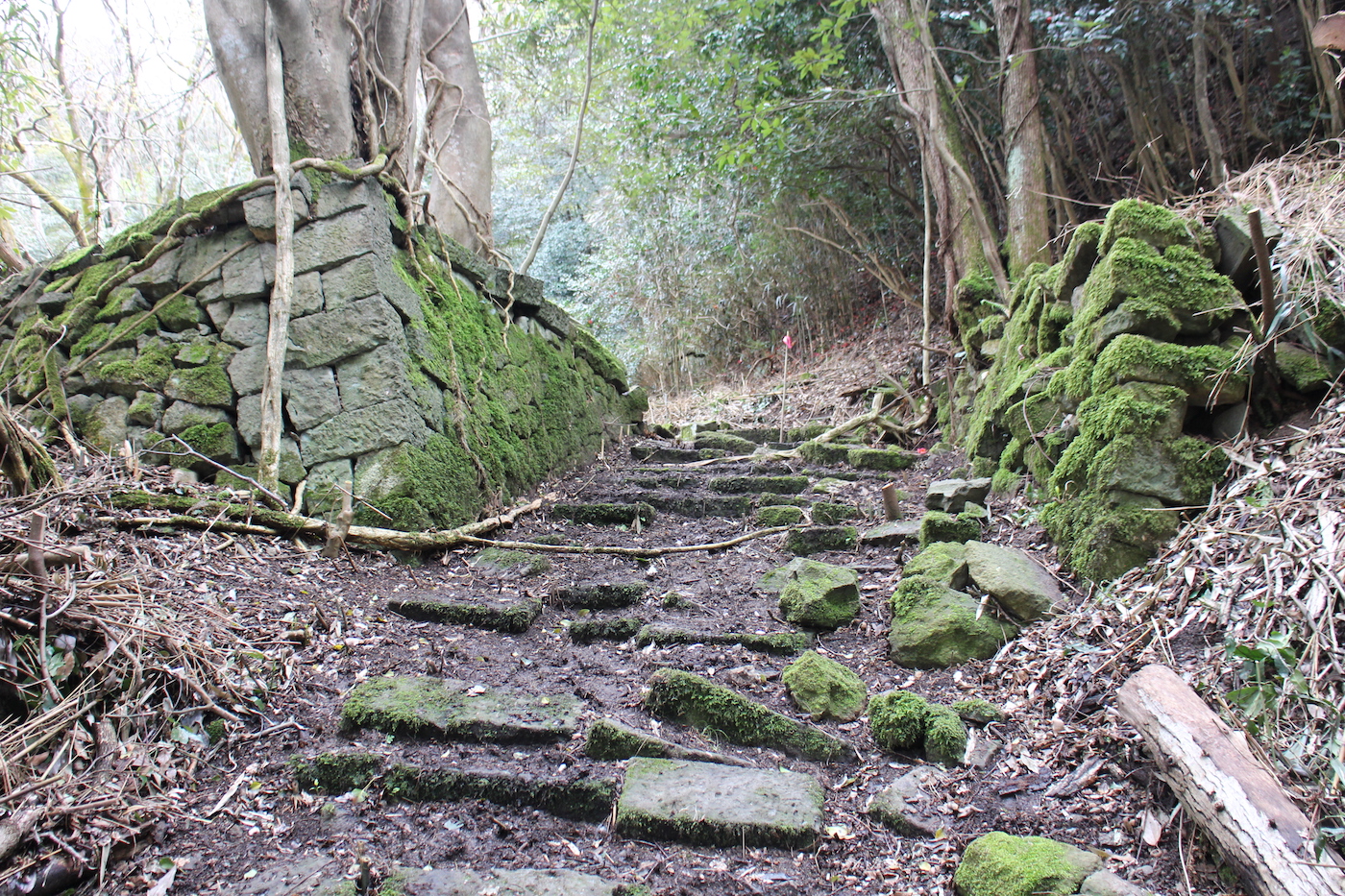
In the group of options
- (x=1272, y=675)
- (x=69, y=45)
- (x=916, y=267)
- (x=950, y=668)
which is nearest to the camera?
(x=1272, y=675)

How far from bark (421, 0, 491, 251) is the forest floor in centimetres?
335

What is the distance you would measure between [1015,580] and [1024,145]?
3.83 m

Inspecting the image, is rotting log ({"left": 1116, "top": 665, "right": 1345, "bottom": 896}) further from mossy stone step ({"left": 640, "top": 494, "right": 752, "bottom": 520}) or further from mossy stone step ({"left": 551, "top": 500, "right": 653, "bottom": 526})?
mossy stone step ({"left": 551, "top": 500, "right": 653, "bottom": 526})

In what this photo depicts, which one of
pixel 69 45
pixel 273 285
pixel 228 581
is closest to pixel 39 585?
pixel 228 581

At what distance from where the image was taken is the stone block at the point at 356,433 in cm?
344

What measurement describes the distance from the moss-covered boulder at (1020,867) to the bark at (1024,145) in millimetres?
4302

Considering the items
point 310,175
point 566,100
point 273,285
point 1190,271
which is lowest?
point 1190,271

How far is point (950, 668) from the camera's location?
7.93 feet

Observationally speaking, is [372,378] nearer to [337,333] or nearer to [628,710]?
[337,333]

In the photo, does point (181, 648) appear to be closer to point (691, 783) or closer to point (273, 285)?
point (691, 783)

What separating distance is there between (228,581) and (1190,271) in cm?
393

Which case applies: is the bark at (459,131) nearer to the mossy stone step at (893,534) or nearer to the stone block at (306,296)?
the stone block at (306,296)

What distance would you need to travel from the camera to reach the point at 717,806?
1.75 meters

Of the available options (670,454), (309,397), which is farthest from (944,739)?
(670,454)
